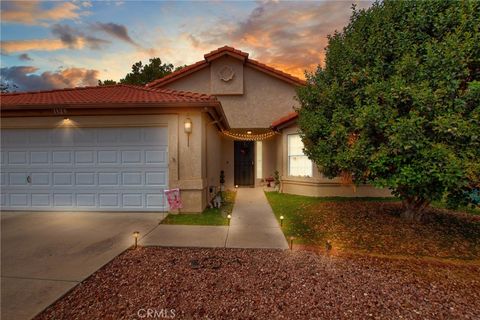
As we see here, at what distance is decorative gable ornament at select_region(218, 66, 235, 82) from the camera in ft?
38.7

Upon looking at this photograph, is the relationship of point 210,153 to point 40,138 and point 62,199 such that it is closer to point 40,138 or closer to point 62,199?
point 62,199

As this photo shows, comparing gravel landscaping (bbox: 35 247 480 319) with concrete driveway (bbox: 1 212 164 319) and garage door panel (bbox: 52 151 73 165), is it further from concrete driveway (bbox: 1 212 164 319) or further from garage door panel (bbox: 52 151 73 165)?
garage door panel (bbox: 52 151 73 165)

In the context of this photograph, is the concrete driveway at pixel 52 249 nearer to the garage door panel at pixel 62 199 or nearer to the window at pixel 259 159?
the garage door panel at pixel 62 199

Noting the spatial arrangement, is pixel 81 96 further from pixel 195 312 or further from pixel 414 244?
pixel 414 244

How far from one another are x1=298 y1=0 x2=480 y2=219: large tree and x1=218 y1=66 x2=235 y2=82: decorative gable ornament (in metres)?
7.12

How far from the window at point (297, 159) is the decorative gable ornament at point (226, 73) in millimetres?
4561

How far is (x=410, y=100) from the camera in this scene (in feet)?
13.8

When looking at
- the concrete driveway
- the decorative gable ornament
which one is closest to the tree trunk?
the concrete driveway

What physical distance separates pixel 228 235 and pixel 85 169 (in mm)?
5202

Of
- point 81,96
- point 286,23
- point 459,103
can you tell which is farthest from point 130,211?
point 286,23

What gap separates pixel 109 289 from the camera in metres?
2.88

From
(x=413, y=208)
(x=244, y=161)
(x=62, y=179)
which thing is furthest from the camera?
(x=244, y=161)

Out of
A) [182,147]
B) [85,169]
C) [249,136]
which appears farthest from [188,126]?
[249,136]

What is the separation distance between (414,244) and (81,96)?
10.00 m
